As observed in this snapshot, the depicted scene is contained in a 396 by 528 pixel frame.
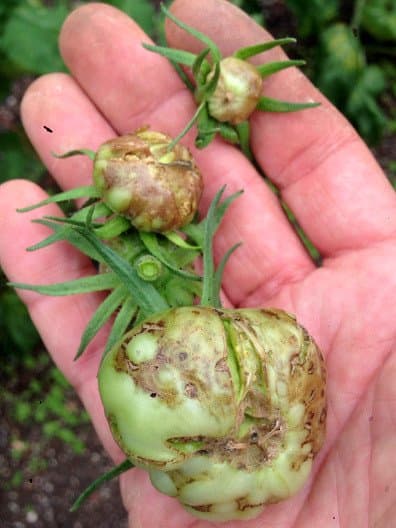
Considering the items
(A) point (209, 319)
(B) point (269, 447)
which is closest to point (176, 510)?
(B) point (269, 447)

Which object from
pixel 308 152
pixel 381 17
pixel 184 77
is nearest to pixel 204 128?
pixel 184 77

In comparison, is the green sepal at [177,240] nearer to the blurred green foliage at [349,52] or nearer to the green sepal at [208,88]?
the green sepal at [208,88]

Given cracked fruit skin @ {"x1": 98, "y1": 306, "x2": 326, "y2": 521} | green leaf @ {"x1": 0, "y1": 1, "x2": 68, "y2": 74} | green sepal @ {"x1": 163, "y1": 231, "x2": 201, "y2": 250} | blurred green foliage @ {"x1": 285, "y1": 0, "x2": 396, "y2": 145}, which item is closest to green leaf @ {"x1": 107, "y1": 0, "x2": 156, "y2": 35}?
green leaf @ {"x1": 0, "y1": 1, "x2": 68, "y2": 74}

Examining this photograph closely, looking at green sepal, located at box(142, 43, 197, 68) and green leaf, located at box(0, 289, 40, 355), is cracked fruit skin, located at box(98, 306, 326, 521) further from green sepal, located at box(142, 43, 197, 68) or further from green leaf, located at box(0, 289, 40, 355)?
green leaf, located at box(0, 289, 40, 355)

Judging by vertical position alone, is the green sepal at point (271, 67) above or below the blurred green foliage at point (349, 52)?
above

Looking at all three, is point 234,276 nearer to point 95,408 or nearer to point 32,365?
point 95,408

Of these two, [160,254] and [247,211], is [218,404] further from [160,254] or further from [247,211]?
[247,211]

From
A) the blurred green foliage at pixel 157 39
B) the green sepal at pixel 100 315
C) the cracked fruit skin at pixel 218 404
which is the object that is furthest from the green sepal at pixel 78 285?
the blurred green foliage at pixel 157 39
